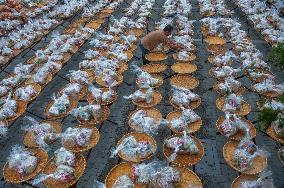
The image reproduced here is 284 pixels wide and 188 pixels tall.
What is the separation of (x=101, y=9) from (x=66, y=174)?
39.2 ft

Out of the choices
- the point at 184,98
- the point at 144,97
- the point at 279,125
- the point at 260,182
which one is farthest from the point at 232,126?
the point at 144,97

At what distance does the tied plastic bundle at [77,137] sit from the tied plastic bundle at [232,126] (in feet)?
11.1

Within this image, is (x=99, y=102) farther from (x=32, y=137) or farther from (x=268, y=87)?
(x=268, y=87)

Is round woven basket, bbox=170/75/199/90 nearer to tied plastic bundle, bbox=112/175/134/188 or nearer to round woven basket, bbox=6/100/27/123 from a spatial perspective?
tied plastic bundle, bbox=112/175/134/188

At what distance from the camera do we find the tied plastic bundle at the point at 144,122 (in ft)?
24.3

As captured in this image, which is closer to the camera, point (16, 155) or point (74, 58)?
point (16, 155)

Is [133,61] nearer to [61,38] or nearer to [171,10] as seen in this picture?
[61,38]

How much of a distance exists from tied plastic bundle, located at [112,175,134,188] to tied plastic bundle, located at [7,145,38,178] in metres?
2.01

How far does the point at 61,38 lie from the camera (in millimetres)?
12641

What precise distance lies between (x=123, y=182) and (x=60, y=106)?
3448 millimetres

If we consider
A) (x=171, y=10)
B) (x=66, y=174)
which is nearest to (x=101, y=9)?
(x=171, y=10)

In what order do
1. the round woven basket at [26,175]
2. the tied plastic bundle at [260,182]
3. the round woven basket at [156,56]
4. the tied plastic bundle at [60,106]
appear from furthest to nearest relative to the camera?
the round woven basket at [156,56] < the tied plastic bundle at [60,106] < the round woven basket at [26,175] < the tied plastic bundle at [260,182]

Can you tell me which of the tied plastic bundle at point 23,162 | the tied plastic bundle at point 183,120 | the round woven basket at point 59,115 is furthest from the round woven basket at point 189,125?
the tied plastic bundle at point 23,162

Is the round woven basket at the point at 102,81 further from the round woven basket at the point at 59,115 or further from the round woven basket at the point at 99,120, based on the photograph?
the round woven basket at the point at 99,120
